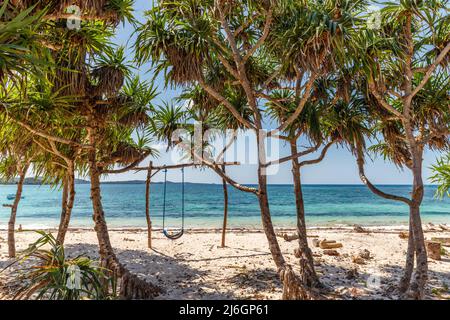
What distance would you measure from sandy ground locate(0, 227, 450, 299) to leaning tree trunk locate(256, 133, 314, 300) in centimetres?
95

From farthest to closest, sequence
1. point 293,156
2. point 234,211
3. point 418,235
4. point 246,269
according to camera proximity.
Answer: point 234,211, point 246,269, point 293,156, point 418,235

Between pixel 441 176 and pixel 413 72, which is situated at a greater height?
pixel 413 72

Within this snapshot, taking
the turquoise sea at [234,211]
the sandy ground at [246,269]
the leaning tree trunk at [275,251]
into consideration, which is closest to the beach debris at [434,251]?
the sandy ground at [246,269]

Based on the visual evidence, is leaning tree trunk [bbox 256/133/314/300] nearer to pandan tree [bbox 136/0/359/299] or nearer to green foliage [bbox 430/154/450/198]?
pandan tree [bbox 136/0/359/299]

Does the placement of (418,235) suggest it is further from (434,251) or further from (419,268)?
(434,251)

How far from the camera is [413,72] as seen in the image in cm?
380

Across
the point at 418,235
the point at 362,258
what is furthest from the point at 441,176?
the point at 362,258

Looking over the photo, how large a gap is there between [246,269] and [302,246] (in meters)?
1.49

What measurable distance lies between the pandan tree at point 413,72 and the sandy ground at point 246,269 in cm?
90

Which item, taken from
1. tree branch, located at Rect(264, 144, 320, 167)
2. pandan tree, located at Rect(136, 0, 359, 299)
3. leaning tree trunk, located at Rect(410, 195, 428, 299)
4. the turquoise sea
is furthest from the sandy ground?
the turquoise sea

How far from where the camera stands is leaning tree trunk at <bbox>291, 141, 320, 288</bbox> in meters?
4.65

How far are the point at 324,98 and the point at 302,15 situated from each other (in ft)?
5.56
